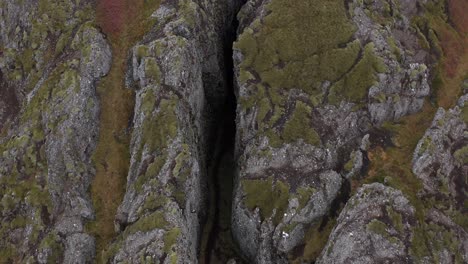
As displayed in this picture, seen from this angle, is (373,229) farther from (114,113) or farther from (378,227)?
(114,113)

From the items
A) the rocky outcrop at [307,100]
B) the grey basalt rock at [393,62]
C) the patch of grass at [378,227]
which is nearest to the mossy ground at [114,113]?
the rocky outcrop at [307,100]

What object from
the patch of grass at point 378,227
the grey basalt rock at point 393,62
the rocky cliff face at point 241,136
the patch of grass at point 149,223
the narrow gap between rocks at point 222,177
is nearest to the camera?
the patch of grass at point 378,227

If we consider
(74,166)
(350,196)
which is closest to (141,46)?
(74,166)

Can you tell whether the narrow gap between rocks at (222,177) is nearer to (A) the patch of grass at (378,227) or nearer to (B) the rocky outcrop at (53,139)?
(B) the rocky outcrop at (53,139)

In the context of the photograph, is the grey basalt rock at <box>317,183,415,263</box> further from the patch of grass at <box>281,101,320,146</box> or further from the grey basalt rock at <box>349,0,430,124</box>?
the grey basalt rock at <box>349,0,430,124</box>

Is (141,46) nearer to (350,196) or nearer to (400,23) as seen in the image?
(350,196)

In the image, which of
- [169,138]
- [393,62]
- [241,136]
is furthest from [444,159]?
[169,138]
